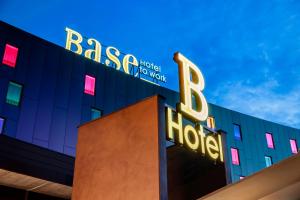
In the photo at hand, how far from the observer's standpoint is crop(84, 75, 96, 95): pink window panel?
3297 centimetres

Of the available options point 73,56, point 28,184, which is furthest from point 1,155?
point 73,56

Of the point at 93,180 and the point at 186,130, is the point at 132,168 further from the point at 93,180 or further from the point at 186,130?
the point at 186,130

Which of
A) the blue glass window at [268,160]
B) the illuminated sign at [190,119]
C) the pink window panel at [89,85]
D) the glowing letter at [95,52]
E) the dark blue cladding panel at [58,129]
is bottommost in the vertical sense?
the illuminated sign at [190,119]

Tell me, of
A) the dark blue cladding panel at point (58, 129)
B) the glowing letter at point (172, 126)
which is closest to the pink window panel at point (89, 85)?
the dark blue cladding panel at point (58, 129)

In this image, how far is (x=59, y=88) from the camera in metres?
31.1

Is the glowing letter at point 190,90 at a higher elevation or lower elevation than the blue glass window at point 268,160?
lower

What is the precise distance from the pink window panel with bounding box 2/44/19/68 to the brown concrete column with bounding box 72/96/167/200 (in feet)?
A: 54.5

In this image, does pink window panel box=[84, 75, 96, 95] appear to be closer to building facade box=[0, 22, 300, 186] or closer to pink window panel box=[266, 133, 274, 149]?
building facade box=[0, 22, 300, 186]

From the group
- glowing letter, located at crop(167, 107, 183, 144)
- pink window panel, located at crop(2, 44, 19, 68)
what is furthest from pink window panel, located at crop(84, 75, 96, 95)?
glowing letter, located at crop(167, 107, 183, 144)

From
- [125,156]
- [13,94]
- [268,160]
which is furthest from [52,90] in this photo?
[268,160]

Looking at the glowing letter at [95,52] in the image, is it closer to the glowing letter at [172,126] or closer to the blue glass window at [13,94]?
the blue glass window at [13,94]

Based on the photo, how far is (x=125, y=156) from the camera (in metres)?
13.3

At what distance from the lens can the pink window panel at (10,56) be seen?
1155 inches

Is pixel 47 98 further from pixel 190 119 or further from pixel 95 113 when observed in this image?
pixel 190 119
